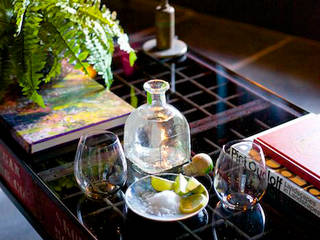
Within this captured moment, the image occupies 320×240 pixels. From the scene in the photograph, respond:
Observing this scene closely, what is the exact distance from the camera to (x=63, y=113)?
144 cm

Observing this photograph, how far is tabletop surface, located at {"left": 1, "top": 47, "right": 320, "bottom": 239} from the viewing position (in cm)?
105

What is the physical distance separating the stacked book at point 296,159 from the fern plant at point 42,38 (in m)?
0.49

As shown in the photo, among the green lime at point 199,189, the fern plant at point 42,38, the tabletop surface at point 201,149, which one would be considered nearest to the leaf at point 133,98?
the tabletop surface at point 201,149

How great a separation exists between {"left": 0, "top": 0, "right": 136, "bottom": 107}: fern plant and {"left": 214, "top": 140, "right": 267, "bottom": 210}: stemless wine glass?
51 centimetres

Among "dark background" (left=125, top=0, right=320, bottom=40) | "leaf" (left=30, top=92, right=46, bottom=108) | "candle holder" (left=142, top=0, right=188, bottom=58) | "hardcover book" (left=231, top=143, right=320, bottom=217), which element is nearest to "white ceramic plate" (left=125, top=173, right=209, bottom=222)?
"hardcover book" (left=231, top=143, right=320, bottom=217)

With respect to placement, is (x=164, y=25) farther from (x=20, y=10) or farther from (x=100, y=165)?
(x=100, y=165)

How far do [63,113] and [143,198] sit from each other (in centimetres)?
44

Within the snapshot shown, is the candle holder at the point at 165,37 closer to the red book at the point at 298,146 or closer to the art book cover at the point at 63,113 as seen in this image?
the art book cover at the point at 63,113

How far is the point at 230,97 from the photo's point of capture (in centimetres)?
156

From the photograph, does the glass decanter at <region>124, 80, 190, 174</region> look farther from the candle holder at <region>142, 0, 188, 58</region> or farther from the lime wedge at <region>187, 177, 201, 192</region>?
the candle holder at <region>142, 0, 188, 58</region>

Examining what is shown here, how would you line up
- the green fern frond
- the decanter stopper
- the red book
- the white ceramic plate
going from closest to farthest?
1. the white ceramic plate
2. the red book
3. the green fern frond
4. the decanter stopper

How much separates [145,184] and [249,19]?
5.65ft

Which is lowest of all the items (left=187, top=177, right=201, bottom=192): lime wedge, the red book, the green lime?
the green lime

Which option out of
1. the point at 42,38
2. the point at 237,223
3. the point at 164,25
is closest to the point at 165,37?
the point at 164,25
